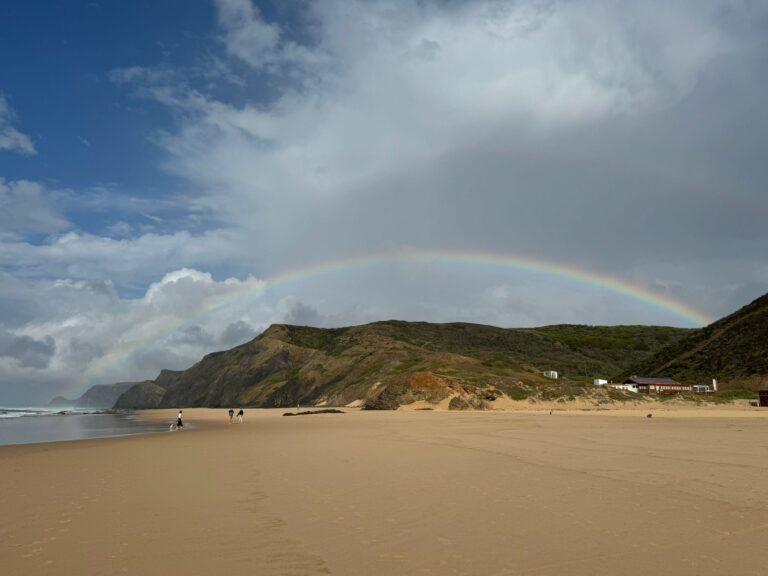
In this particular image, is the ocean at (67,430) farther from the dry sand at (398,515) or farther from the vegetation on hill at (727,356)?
the vegetation on hill at (727,356)

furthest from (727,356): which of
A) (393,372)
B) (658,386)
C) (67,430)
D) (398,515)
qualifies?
(398,515)

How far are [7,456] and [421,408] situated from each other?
59.0 m

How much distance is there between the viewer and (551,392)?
272 feet

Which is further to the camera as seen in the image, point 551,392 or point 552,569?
point 551,392

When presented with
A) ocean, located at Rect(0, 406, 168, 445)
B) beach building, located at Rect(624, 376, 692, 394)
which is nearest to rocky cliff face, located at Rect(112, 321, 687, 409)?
beach building, located at Rect(624, 376, 692, 394)

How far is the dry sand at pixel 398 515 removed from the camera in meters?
8.20

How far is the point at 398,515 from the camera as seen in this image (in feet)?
37.3

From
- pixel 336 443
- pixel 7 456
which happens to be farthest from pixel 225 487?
pixel 7 456

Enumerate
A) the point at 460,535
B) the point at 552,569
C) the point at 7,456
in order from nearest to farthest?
the point at 552,569
the point at 460,535
the point at 7,456

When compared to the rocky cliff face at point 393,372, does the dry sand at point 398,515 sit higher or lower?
lower

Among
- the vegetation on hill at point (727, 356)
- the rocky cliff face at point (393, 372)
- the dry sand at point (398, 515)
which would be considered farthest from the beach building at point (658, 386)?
the dry sand at point (398, 515)

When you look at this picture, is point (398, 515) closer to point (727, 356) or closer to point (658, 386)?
point (658, 386)

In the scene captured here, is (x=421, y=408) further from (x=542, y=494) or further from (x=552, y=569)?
(x=552, y=569)

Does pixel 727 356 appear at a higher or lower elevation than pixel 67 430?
higher
